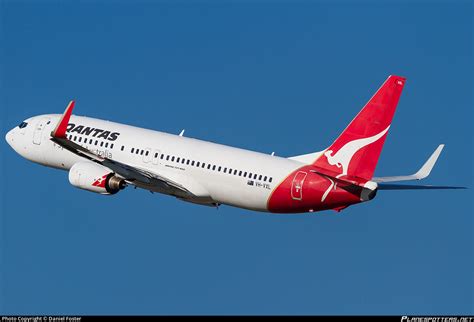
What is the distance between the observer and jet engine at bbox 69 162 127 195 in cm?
8038

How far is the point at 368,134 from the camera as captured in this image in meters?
75.8

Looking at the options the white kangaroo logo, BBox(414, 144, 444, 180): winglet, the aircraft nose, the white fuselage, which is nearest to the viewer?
the white kangaroo logo

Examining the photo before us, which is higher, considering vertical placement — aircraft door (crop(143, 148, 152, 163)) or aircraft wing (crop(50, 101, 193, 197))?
→ aircraft door (crop(143, 148, 152, 163))

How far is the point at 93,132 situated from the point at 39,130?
210 inches

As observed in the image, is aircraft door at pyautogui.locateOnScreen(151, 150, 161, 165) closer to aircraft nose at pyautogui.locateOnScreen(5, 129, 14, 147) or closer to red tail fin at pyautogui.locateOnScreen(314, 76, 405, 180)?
red tail fin at pyautogui.locateOnScreen(314, 76, 405, 180)

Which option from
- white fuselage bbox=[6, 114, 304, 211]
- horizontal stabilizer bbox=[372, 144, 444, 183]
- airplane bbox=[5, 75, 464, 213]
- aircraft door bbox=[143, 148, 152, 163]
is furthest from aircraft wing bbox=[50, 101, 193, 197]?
horizontal stabilizer bbox=[372, 144, 444, 183]

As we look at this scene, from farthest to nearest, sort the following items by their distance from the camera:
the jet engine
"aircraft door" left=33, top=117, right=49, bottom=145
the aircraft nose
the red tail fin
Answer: the aircraft nose, "aircraft door" left=33, top=117, right=49, bottom=145, the jet engine, the red tail fin

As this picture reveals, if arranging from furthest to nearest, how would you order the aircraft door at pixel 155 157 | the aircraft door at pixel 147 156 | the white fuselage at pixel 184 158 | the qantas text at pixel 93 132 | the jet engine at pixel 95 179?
the qantas text at pixel 93 132 < the aircraft door at pixel 147 156 < the aircraft door at pixel 155 157 < the jet engine at pixel 95 179 < the white fuselage at pixel 184 158

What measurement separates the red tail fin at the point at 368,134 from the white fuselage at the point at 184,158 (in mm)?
3087

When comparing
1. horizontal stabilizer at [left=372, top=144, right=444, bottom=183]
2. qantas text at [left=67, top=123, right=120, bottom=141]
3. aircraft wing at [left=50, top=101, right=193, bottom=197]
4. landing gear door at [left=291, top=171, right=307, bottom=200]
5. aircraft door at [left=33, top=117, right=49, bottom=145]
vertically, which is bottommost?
landing gear door at [left=291, top=171, right=307, bottom=200]

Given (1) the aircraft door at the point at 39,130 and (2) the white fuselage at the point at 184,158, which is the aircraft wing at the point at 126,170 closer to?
(2) the white fuselage at the point at 184,158

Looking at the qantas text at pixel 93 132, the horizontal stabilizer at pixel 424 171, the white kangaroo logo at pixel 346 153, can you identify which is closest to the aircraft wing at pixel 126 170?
the qantas text at pixel 93 132

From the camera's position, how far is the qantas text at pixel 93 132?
84.2 meters

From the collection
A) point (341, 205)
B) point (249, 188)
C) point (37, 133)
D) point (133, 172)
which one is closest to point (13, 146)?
point (37, 133)
